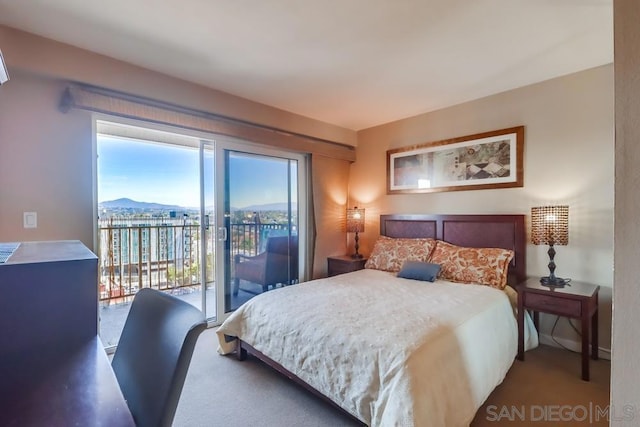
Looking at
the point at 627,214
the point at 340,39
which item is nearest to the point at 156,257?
the point at 340,39

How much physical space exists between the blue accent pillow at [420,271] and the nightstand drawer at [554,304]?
2.43 feet

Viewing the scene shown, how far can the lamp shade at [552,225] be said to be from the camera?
2537 mm

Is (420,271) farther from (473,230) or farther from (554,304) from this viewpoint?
(554,304)

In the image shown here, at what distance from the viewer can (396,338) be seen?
1619 mm

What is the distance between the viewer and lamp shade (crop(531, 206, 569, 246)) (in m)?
2.54

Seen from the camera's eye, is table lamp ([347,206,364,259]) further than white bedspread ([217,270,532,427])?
Yes

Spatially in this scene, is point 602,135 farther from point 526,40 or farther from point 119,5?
point 119,5

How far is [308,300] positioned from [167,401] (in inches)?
58.7

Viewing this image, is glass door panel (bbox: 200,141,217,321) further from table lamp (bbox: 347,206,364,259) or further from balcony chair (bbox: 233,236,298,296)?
table lamp (bbox: 347,206,364,259)

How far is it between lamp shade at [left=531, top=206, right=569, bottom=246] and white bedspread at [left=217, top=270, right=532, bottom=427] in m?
0.67

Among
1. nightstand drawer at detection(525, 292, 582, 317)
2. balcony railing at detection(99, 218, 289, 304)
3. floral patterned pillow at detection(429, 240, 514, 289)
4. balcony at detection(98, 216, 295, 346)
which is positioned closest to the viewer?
nightstand drawer at detection(525, 292, 582, 317)

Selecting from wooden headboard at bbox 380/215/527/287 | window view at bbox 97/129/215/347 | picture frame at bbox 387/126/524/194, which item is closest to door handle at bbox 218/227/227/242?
window view at bbox 97/129/215/347

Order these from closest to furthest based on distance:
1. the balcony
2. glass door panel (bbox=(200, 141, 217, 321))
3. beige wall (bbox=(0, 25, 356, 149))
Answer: beige wall (bbox=(0, 25, 356, 149)) → glass door panel (bbox=(200, 141, 217, 321)) → the balcony

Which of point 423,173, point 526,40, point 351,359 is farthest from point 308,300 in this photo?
point 526,40
